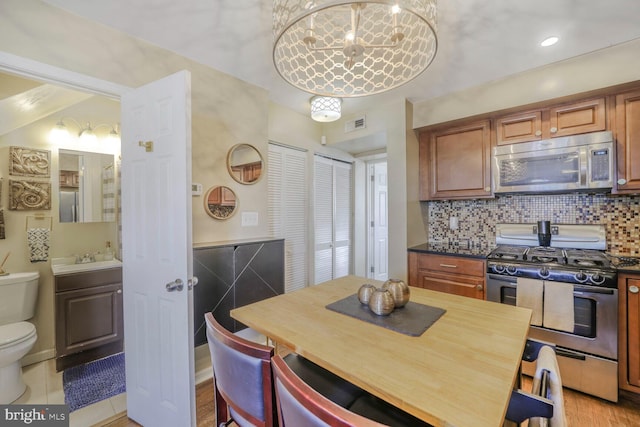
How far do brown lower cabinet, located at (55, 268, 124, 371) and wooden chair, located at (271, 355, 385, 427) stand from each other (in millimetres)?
2519

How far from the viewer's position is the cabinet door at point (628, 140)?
1.97m

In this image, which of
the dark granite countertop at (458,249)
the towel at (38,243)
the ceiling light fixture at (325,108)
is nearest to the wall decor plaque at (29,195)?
the towel at (38,243)

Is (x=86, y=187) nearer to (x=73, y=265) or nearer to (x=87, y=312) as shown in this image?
(x=73, y=265)

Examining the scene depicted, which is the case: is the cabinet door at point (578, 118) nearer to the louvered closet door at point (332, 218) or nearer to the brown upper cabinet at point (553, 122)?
the brown upper cabinet at point (553, 122)

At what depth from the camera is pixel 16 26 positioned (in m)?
1.42

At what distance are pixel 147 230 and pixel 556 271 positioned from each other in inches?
110

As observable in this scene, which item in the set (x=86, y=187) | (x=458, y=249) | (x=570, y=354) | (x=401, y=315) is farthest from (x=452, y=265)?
(x=86, y=187)

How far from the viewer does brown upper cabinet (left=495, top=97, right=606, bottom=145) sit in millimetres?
2127

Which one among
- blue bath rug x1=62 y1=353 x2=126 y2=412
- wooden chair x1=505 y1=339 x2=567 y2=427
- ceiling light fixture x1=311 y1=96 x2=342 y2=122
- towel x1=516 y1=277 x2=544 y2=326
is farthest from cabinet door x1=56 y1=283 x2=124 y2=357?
towel x1=516 y1=277 x2=544 y2=326

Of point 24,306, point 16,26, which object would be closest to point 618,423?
point 16,26

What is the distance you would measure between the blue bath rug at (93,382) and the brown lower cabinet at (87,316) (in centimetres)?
10

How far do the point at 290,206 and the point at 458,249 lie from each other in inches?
71.7

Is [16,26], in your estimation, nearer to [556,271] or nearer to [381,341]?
[381,341]

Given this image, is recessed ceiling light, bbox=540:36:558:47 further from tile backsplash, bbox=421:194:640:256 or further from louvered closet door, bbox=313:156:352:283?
louvered closet door, bbox=313:156:352:283
